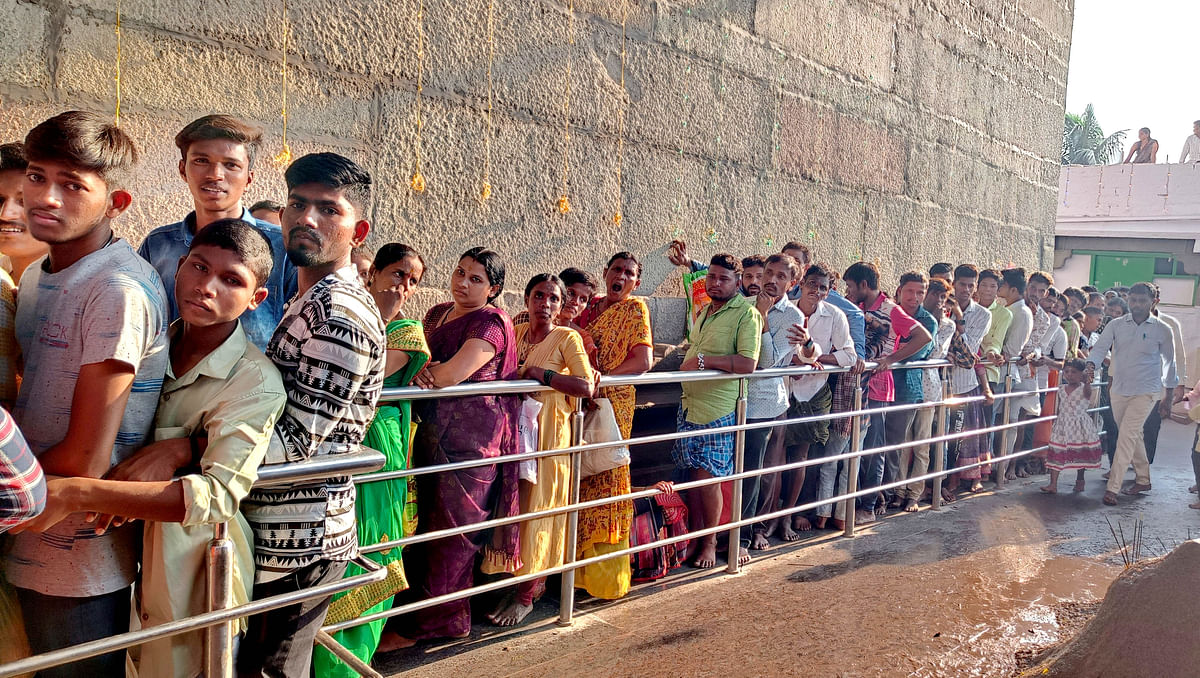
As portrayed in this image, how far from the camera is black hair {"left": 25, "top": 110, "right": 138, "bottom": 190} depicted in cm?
164

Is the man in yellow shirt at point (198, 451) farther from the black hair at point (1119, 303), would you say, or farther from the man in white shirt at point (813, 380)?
the black hair at point (1119, 303)

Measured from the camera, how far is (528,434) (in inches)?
130

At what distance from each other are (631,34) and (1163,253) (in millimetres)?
14806

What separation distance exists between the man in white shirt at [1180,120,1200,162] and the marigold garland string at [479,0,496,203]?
1511cm

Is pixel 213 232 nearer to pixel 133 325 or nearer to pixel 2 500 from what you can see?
pixel 133 325

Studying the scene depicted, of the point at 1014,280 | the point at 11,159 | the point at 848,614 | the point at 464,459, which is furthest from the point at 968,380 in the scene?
the point at 11,159

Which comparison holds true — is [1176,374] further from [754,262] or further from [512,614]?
[512,614]

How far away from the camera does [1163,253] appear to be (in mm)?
15383

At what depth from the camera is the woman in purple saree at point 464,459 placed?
10.1ft

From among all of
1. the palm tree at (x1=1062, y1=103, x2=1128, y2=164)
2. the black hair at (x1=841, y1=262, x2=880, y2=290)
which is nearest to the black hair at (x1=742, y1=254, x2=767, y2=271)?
the black hair at (x1=841, y1=262, x2=880, y2=290)

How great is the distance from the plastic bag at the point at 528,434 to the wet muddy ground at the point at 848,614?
2.00 ft

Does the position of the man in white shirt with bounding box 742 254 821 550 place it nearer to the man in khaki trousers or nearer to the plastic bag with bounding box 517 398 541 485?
the plastic bag with bounding box 517 398 541 485

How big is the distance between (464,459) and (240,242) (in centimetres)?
154

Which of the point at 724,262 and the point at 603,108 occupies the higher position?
the point at 603,108
